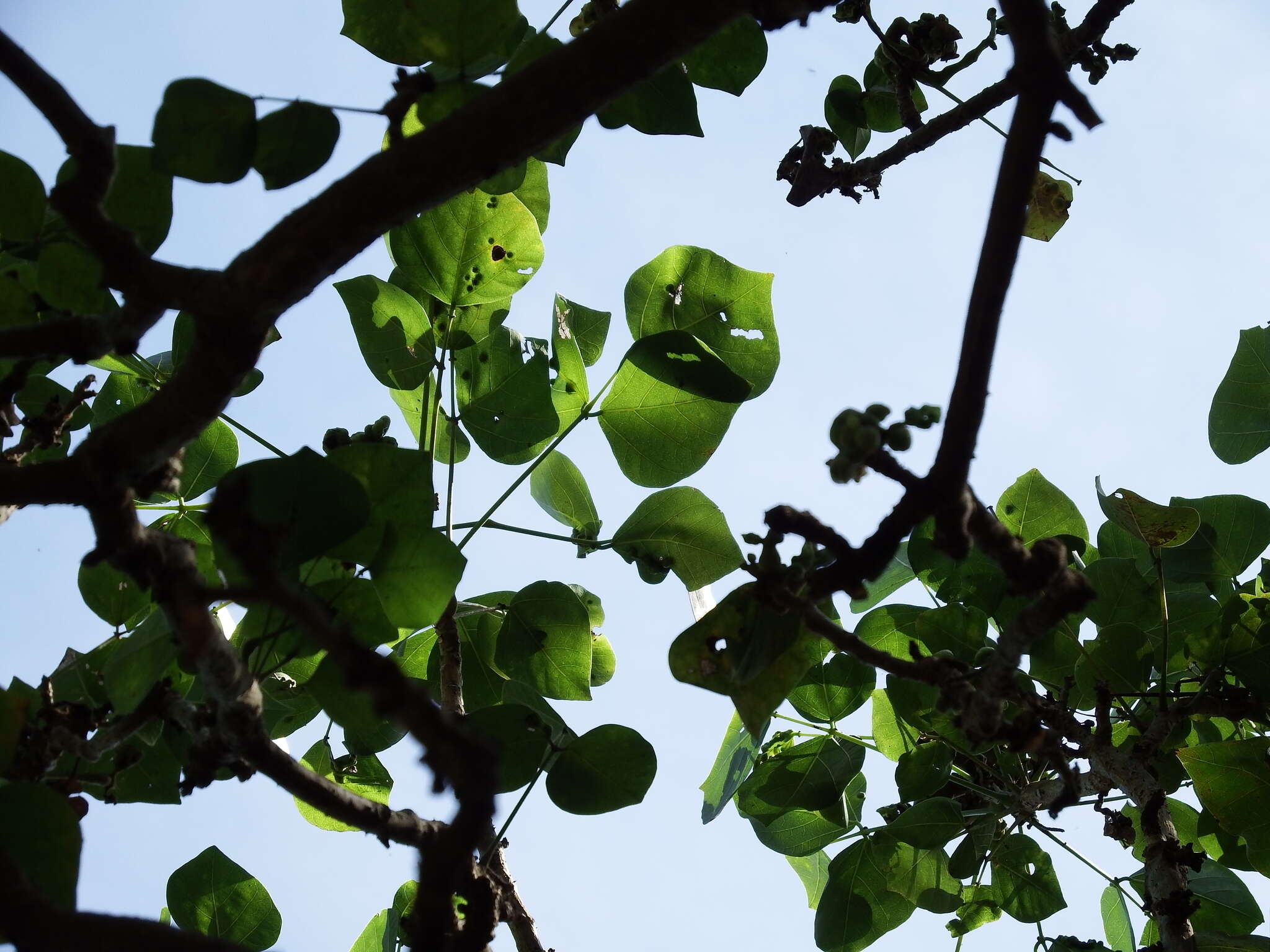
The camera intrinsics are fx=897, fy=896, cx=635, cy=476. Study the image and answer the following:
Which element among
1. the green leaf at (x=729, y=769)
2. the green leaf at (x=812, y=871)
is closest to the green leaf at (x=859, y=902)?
the green leaf at (x=729, y=769)

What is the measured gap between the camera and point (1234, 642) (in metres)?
1.68

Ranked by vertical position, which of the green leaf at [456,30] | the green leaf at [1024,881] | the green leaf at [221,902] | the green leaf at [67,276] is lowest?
the green leaf at [221,902]

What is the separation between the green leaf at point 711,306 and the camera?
66.8 inches

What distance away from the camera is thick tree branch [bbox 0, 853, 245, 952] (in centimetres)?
67

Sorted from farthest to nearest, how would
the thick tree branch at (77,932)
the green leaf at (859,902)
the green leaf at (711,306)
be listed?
the green leaf at (859,902) < the green leaf at (711,306) < the thick tree branch at (77,932)

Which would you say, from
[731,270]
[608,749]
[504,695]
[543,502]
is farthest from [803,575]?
[543,502]

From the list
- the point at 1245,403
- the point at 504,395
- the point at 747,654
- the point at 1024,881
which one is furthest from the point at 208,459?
the point at 1245,403

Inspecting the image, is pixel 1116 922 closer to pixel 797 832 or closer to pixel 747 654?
pixel 797 832

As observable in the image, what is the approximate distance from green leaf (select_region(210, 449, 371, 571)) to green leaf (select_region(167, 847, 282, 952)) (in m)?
0.88

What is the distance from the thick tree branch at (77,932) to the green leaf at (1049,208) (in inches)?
83.8

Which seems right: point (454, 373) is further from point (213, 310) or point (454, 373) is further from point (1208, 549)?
point (1208, 549)

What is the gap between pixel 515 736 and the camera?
53.7 inches

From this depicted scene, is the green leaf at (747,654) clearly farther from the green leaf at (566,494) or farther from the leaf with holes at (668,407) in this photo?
the green leaf at (566,494)

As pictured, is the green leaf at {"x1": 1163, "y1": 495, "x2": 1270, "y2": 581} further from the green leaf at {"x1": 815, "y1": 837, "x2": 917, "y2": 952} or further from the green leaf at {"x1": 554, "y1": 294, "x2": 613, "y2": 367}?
the green leaf at {"x1": 554, "y1": 294, "x2": 613, "y2": 367}
